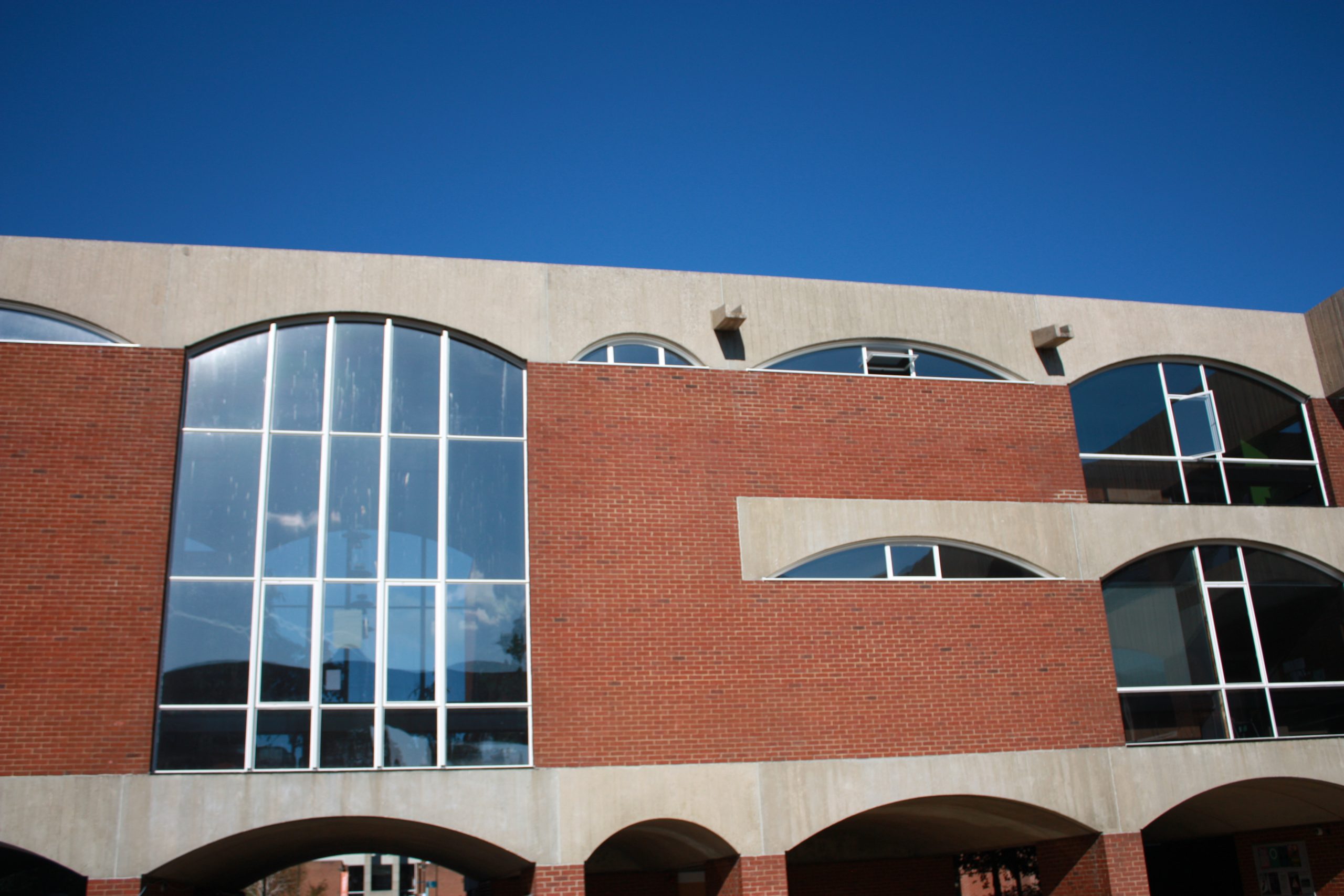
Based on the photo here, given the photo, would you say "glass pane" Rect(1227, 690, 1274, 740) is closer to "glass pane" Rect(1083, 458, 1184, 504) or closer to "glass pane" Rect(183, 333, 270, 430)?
"glass pane" Rect(1083, 458, 1184, 504)

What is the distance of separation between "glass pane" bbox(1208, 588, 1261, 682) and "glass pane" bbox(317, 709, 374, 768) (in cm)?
1170

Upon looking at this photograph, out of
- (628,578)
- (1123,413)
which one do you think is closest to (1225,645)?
(1123,413)

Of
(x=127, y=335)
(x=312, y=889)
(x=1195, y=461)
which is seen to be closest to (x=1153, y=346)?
(x=1195, y=461)

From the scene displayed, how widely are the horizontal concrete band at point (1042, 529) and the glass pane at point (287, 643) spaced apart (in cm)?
551

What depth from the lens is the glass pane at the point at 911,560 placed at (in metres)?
15.7

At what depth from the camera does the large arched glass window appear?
1330 centimetres

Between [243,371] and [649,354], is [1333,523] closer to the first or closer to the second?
[649,354]

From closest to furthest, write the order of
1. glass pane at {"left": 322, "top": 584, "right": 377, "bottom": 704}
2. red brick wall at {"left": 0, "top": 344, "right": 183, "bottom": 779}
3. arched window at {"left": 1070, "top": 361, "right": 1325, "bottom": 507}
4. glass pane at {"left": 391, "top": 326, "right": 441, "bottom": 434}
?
red brick wall at {"left": 0, "top": 344, "right": 183, "bottom": 779} → glass pane at {"left": 322, "top": 584, "right": 377, "bottom": 704} → glass pane at {"left": 391, "top": 326, "right": 441, "bottom": 434} → arched window at {"left": 1070, "top": 361, "right": 1325, "bottom": 507}

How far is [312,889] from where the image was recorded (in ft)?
172

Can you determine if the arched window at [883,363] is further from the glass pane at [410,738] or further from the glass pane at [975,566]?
the glass pane at [410,738]

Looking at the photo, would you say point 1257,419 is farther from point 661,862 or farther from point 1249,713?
point 661,862

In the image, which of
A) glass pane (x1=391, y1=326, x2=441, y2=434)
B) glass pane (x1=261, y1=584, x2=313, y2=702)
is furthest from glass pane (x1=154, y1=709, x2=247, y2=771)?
glass pane (x1=391, y1=326, x2=441, y2=434)

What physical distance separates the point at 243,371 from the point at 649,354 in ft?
17.5

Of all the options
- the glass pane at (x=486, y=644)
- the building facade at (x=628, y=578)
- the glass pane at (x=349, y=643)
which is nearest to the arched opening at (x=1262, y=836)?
the building facade at (x=628, y=578)
